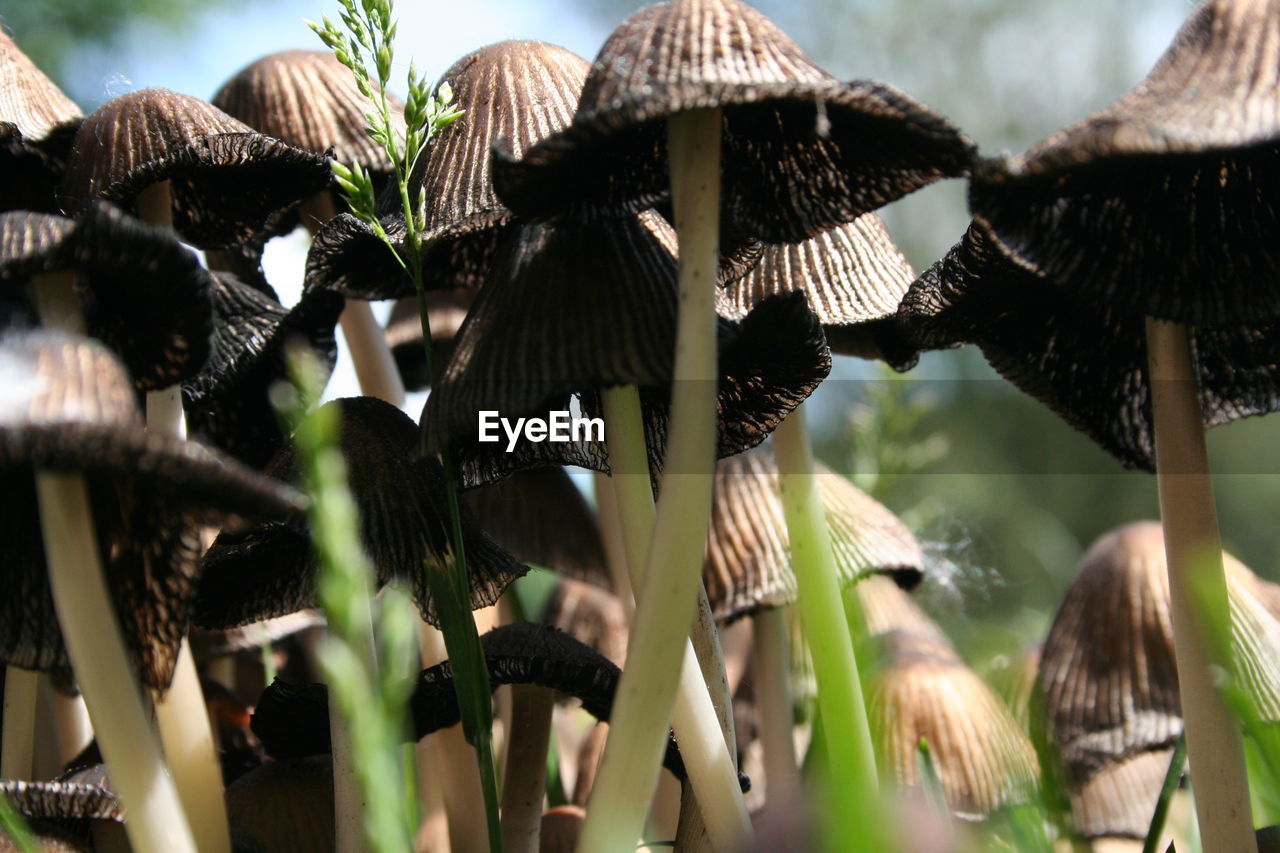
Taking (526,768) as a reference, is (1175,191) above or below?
above

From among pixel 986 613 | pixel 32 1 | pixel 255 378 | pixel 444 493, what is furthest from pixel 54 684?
pixel 32 1

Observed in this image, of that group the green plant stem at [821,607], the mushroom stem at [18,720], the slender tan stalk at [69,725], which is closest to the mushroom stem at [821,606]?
the green plant stem at [821,607]

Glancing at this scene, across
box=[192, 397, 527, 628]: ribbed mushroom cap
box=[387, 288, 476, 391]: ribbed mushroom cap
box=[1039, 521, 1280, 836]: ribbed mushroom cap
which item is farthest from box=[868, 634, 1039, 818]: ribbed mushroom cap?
box=[387, 288, 476, 391]: ribbed mushroom cap

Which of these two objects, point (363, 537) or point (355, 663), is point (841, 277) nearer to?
point (363, 537)

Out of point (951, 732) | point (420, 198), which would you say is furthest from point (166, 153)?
point (951, 732)
